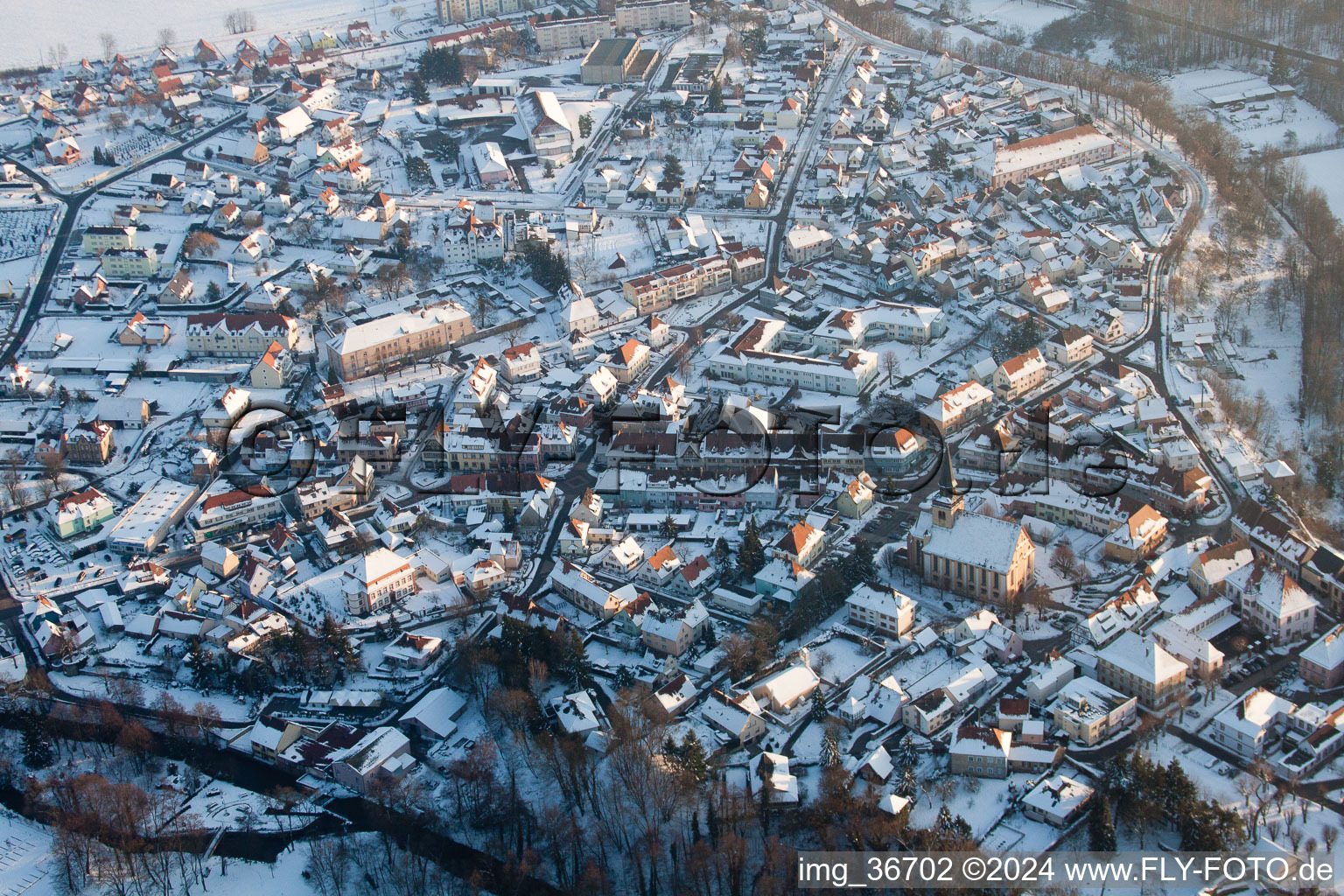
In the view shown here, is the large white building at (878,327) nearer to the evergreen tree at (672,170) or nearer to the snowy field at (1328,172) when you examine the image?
the evergreen tree at (672,170)

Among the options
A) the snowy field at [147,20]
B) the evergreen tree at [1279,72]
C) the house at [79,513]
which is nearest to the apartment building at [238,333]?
the house at [79,513]

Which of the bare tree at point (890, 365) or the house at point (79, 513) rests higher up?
the house at point (79, 513)

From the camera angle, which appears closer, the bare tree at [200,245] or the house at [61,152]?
the bare tree at [200,245]

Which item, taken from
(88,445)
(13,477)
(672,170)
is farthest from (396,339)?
(672,170)

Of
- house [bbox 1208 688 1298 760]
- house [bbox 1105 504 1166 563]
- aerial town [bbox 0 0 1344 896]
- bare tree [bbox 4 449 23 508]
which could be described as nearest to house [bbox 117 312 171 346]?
aerial town [bbox 0 0 1344 896]

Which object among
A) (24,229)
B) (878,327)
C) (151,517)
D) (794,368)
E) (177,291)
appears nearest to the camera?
(151,517)

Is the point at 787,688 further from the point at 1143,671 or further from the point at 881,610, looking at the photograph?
the point at 1143,671

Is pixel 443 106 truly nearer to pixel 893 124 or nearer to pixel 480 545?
pixel 893 124
